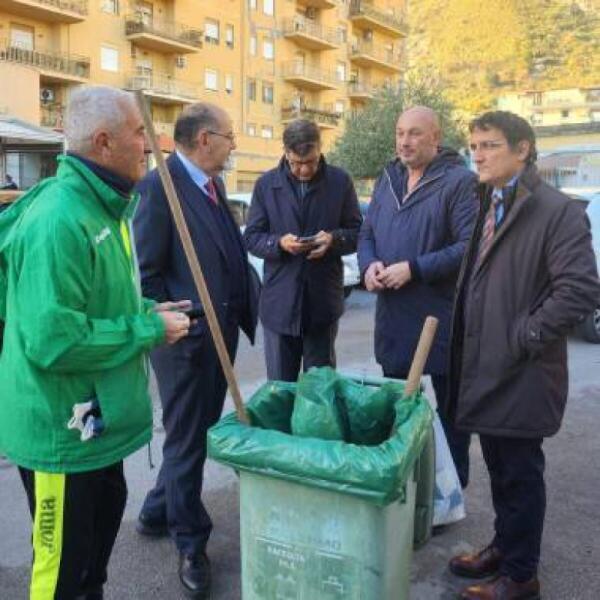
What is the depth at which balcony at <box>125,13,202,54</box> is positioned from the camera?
1304 inches

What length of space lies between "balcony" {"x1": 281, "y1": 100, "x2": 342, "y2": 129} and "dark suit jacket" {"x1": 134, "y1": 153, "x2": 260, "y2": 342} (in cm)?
3905

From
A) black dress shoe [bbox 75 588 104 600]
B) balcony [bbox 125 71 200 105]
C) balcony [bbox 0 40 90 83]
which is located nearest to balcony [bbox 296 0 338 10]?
balcony [bbox 125 71 200 105]

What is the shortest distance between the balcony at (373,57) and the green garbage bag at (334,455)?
48.3m

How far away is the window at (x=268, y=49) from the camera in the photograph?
1601 inches

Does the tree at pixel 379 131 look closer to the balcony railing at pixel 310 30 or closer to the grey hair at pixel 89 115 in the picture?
the balcony railing at pixel 310 30

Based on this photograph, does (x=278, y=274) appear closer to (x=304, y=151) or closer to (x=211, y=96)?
(x=304, y=151)

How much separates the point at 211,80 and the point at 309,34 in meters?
8.03

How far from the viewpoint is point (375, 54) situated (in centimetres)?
4916

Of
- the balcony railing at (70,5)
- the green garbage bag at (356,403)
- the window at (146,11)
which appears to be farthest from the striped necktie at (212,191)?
the window at (146,11)

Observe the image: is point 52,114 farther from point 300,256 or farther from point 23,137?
point 300,256

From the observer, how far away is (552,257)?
8.42 ft

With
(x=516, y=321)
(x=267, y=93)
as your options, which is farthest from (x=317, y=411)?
(x=267, y=93)

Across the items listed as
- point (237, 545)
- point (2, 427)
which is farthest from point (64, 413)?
point (237, 545)

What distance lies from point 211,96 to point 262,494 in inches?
1463
